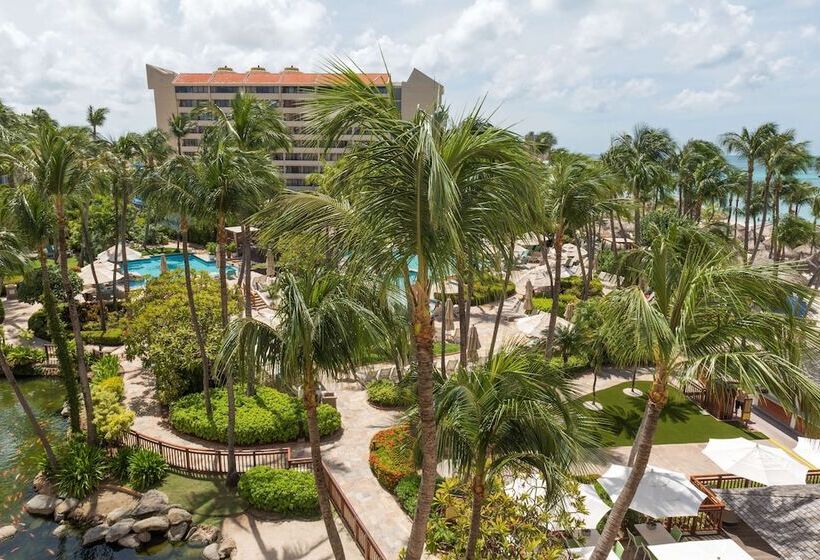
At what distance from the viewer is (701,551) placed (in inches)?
458

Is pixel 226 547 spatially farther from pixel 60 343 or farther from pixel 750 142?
pixel 750 142

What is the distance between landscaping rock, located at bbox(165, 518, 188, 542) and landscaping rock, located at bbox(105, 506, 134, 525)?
127 cm

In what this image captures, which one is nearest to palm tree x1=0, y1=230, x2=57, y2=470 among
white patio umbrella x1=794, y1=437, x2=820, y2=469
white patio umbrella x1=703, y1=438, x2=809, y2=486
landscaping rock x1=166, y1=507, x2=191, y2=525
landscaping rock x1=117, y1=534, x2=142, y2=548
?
landscaping rock x1=117, y1=534, x2=142, y2=548

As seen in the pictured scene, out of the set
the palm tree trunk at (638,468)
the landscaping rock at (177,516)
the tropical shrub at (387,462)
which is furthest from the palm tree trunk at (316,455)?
the landscaping rock at (177,516)

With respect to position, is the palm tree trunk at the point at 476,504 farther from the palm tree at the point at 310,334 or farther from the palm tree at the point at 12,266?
the palm tree at the point at 12,266

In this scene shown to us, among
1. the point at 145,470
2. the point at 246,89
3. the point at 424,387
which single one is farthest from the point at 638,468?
the point at 246,89

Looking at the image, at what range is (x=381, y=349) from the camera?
340 inches

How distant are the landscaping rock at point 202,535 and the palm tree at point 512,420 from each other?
9.52m

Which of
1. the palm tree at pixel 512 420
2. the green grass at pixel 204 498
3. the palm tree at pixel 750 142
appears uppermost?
the palm tree at pixel 750 142

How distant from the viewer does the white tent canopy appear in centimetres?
1151

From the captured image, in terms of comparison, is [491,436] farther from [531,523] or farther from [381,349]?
[531,523]

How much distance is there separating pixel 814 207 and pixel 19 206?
49289mm

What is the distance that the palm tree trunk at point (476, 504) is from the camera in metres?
7.88

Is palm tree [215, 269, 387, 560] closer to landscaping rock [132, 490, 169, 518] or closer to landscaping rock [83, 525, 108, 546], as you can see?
landscaping rock [132, 490, 169, 518]
